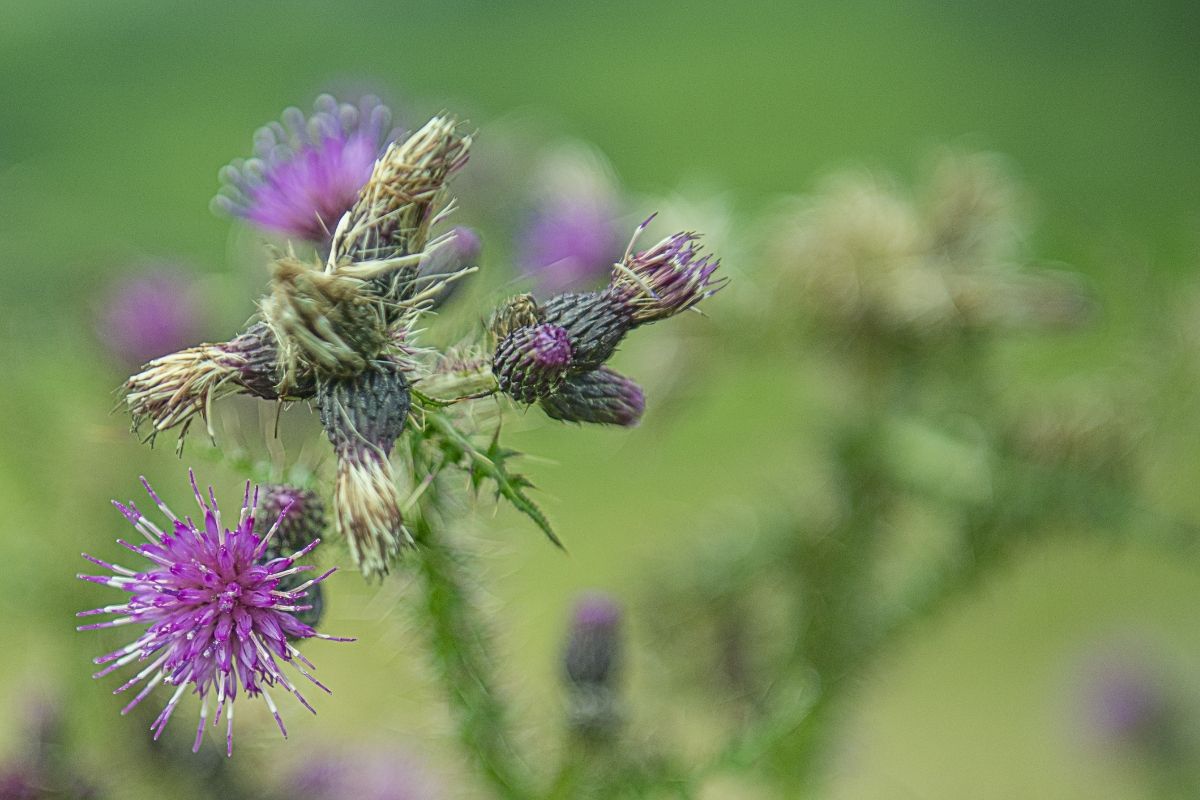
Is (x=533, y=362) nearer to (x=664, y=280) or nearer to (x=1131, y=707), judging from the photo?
(x=664, y=280)

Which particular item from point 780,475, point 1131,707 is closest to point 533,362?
point 780,475

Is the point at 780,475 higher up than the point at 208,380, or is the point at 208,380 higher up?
the point at 208,380

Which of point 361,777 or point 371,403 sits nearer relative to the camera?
point 371,403

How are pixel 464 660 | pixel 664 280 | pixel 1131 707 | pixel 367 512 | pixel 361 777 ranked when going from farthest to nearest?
pixel 1131 707 < pixel 361 777 < pixel 464 660 < pixel 664 280 < pixel 367 512

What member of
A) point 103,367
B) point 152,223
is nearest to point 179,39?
point 152,223

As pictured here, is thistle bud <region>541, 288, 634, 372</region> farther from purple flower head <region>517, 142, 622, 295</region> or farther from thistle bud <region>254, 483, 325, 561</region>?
purple flower head <region>517, 142, 622, 295</region>

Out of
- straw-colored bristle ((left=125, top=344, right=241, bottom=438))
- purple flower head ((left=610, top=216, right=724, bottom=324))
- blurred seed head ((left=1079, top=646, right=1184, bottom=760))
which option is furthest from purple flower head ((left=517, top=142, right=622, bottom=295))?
blurred seed head ((left=1079, top=646, right=1184, bottom=760))
